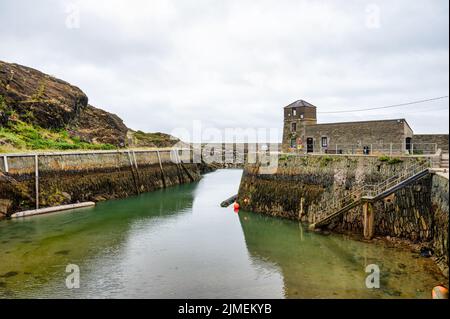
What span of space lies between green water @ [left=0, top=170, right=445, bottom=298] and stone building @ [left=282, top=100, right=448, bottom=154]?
936 centimetres

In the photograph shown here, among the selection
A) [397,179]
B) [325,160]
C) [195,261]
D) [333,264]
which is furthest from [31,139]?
[397,179]

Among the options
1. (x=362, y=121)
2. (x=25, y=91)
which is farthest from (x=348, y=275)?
(x=25, y=91)

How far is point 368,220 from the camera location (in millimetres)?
21297

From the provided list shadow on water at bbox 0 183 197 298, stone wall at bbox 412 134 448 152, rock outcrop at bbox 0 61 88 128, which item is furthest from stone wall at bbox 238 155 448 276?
rock outcrop at bbox 0 61 88 128

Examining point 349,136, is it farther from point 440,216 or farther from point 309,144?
point 440,216

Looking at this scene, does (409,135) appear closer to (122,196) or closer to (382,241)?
(382,241)

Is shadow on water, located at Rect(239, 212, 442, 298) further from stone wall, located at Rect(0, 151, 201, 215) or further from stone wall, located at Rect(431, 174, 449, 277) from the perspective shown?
stone wall, located at Rect(0, 151, 201, 215)

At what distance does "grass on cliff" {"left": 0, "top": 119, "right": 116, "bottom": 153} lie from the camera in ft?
127

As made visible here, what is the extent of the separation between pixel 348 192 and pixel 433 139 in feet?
28.0

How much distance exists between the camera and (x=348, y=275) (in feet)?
54.0

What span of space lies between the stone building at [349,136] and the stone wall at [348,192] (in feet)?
13.4

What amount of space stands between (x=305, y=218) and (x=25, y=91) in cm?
4929

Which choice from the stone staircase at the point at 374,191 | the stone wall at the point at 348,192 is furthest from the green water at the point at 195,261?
the stone staircase at the point at 374,191

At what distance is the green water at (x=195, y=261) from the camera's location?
15.0 metres
